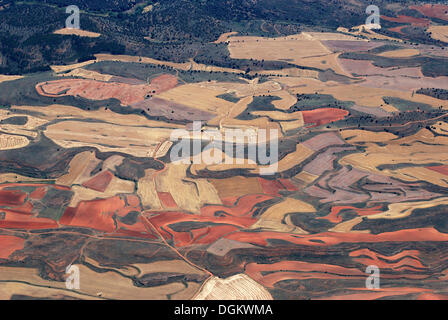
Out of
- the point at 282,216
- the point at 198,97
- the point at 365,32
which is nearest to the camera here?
the point at 282,216

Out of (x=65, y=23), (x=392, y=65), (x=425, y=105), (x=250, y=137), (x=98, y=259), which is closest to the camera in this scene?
(x=98, y=259)

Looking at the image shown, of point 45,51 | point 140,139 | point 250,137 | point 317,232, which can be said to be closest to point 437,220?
point 317,232

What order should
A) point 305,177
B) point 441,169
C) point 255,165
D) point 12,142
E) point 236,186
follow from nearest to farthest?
point 236,186
point 305,177
point 441,169
point 255,165
point 12,142

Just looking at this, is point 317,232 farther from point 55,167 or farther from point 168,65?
point 168,65

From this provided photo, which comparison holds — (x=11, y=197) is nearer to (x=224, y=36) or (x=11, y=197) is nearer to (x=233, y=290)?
(x=233, y=290)

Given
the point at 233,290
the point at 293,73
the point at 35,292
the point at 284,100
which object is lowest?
the point at 35,292

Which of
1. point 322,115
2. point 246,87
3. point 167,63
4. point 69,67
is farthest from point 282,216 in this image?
point 69,67

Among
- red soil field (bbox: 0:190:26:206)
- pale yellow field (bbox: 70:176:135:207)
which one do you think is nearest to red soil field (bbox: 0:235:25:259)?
red soil field (bbox: 0:190:26:206)

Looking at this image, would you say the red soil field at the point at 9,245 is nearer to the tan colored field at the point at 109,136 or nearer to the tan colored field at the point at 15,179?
the tan colored field at the point at 15,179
